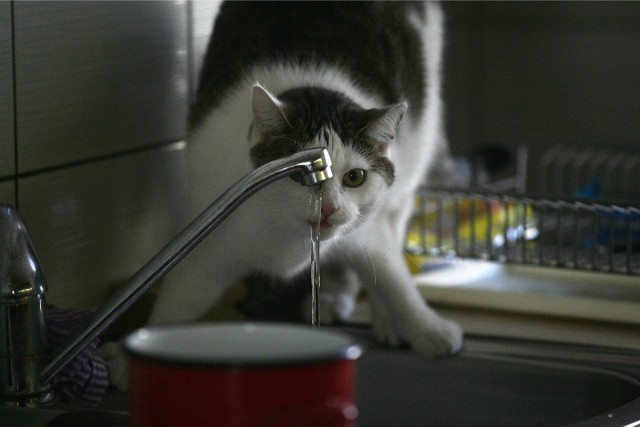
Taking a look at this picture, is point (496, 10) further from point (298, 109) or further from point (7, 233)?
point (7, 233)

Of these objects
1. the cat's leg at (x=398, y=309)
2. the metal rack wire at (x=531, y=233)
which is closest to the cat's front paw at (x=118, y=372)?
the cat's leg at (x=398, y=309)

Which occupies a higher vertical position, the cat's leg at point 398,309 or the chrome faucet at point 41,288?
the chrome faucet at point 41,288

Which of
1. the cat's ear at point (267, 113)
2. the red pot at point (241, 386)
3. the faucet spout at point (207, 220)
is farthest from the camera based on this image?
the cat's ear at point (267, 113)

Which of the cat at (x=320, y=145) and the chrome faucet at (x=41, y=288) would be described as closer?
the chrome faucet at (x=41, y=288)

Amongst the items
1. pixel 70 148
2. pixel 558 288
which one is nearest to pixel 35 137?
pixel 70 148

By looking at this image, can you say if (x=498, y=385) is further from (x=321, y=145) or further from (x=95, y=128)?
(x=95, y=128)

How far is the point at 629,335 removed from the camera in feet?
4.62

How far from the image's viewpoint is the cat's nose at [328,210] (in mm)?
1123

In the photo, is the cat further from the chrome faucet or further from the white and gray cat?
the chrome faucet

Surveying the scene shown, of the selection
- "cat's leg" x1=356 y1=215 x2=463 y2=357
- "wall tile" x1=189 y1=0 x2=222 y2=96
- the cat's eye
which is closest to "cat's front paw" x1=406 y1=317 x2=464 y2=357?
"cat's leg" x1=356 y1=215 x2=463 y2=357

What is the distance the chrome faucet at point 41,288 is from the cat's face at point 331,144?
26cm

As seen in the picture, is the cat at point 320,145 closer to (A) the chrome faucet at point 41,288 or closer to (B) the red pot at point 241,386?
(A) the chrome faucet at point 41,288

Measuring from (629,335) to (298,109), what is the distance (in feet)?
2.01

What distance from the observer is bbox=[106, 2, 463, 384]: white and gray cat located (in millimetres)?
1165
